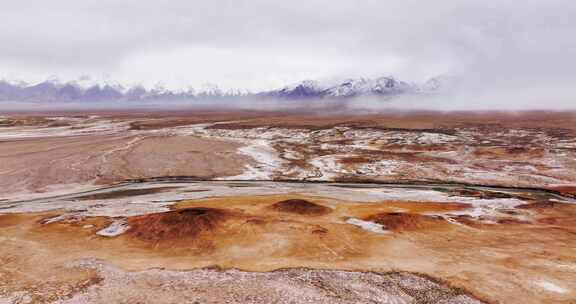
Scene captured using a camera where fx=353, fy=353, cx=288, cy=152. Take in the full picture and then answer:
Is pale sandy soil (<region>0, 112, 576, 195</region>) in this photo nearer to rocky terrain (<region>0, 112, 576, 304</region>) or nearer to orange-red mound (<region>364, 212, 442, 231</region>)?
rocky terrain (<region>0, 112, 576, 304</region>)

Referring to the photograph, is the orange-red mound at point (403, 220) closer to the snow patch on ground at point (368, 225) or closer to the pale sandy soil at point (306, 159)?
the snow patch on ground at point (368, 225)

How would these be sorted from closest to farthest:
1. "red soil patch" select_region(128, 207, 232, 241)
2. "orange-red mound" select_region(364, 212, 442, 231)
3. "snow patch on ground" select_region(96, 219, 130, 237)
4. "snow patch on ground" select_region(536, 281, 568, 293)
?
"snow patch on ground" select_region(536, 281, 568, 293)
"red soil patch" select_region(128, 207, 232, 241)
"snow patch on ground" select_region(96, 219, 130, 237)
"orange-red mound" select_region(364, 212, 442, 231)

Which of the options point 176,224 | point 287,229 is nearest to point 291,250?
point 287,229

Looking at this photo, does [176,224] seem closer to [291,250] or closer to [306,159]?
[291,250]

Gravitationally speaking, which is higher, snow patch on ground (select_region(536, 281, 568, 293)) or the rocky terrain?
snow patch on ground (select_region(536, 281, 568, 293))

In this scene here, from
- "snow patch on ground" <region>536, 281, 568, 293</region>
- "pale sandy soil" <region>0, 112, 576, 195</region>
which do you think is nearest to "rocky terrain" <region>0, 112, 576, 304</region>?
"snow patch on ground" <region>536, 281, 568, 293</region>

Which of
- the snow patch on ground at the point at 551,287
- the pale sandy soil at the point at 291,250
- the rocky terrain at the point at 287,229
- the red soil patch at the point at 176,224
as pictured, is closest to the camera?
the snow patch on ground at the point at 551,287

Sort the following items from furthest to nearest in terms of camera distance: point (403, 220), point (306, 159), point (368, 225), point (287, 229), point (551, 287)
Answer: point (306, 159) → point (403, 220) → point (368, 225) → point (287, 229) → point (551, 287)

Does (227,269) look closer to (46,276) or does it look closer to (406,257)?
(46,276)

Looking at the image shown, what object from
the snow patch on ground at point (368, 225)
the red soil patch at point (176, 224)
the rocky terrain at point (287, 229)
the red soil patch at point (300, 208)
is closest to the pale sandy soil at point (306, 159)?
the rocky terrain at point (287, 229)
